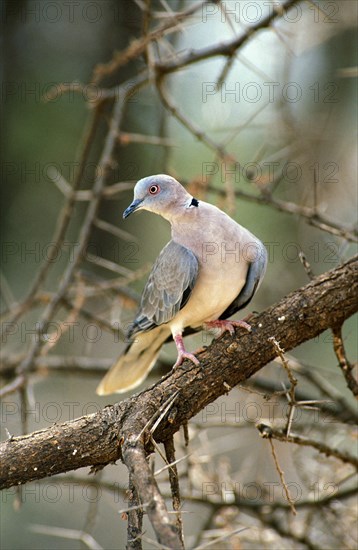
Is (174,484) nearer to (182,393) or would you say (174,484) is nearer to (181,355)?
(182,393)

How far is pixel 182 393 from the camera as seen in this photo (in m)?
2.92

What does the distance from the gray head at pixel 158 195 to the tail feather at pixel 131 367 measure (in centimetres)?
78

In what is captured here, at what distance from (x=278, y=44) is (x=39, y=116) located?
3.43 m

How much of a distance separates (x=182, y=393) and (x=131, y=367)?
1.30 m

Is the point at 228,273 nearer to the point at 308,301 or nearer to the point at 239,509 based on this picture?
the point at 308,301

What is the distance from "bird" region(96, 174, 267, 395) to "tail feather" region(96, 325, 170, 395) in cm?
22

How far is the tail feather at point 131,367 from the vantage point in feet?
13.6

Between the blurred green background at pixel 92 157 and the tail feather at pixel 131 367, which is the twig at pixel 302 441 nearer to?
the tail feather at pixel 131 367

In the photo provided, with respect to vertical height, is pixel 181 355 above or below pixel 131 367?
above

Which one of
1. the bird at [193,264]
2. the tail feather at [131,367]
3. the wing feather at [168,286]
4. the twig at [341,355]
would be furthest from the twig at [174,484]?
the tail feather at [131,367]

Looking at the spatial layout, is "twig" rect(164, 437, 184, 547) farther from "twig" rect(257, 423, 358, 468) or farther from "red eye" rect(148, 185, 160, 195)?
"red eye" rect(148, 185, 160, 195)

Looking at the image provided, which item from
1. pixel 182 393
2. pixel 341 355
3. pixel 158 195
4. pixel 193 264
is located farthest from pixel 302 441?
pixel 158 195

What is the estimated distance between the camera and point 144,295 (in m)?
3.97

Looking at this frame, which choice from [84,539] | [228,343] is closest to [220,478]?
[84,539]
